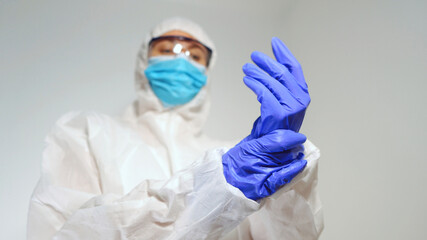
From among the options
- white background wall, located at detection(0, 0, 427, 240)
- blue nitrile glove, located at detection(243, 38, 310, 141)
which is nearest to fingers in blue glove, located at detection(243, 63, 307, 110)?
blue nitrile glove, located at detection(243, 38, 310, 141)

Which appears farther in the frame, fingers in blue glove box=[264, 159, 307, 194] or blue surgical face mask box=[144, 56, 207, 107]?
blue surgical face mask box=[144, 56, 207, 107]

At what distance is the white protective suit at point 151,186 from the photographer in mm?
768

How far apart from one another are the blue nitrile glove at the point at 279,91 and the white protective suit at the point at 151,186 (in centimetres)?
10

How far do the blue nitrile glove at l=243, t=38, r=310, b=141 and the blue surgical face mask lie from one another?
0.46 meters

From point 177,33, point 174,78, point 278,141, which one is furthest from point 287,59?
point 177,33

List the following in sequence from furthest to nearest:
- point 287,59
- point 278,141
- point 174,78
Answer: point 174,78, point 287,59, point 278,141

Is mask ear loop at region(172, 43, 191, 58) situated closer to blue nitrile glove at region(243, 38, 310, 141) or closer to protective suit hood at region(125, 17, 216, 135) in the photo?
protective suit hood at region(125, 17, 216, 135)

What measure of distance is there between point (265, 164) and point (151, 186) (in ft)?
0.85

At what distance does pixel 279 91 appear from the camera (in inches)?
30.0

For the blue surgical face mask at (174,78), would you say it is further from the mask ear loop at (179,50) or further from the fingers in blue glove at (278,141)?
the fingers in blue glove at (278,141)

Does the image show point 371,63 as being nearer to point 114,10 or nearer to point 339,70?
point 339,70

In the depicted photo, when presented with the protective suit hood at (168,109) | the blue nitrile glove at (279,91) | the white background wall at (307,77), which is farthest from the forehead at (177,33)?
the blue nitrile glove at (279,91)

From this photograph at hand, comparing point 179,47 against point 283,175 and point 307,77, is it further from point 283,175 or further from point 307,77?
point 283,175

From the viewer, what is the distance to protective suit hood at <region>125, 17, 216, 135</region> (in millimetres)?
1301
